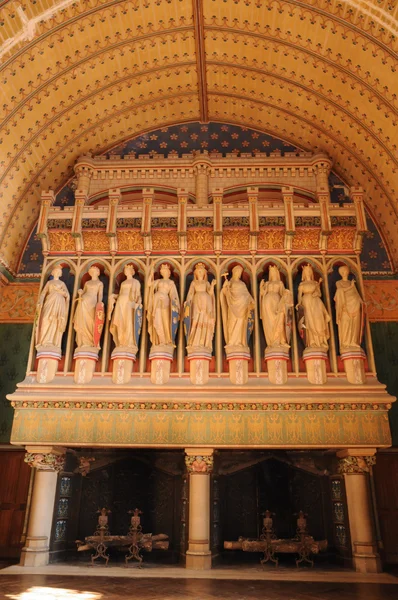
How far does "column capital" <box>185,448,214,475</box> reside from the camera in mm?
10664

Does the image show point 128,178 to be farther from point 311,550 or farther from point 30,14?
point 311,550

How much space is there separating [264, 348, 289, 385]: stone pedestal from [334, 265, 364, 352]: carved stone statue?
1.36 metres

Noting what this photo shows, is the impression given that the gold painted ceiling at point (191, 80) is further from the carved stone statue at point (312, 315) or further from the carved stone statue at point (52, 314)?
the carved stone statue at point (312, 315)

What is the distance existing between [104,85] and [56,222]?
A: 4088mm

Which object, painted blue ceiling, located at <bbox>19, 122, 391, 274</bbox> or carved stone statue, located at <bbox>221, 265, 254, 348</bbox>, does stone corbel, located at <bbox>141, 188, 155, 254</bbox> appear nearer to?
carved stone statue, located at <bbox>221, 265, 254, 348</bbox>

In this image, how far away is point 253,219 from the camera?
1251 cm

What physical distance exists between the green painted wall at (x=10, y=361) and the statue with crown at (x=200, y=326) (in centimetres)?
499

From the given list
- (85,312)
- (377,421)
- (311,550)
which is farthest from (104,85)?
(311,550)

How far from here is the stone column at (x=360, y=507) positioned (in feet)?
32.6

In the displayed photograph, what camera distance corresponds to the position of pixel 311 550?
10734 mm

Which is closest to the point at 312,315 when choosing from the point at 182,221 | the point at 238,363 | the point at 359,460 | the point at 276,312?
the point at 276,312

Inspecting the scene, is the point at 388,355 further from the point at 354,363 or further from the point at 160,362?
the point at 160,362

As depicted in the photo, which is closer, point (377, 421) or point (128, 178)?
point (377, 421)

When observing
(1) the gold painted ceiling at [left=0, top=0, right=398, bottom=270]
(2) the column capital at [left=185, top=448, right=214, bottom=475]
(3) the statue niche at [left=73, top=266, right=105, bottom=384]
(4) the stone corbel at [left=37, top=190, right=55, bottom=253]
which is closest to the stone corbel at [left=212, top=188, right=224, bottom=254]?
(3) the statue niche at [left=73, top=266, right=105, bottom=384]
